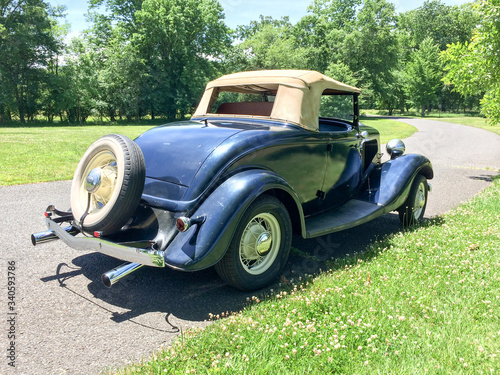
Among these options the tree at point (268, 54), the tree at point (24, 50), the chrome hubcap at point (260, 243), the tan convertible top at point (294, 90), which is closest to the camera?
the chrome hubcap at point (260, 243)

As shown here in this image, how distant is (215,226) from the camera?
2.95m

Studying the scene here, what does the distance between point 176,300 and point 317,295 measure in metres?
1.16

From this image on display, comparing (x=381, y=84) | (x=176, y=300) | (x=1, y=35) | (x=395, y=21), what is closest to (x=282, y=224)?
(x=176, y=300)

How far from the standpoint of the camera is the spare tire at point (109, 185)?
3.01 meters

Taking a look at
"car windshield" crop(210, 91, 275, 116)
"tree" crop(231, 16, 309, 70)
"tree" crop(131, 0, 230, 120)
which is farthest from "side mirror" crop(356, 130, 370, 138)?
"tree" crop(231, 16, 309, 70)

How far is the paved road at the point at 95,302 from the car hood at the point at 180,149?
97cm

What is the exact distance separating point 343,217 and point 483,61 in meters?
6.93

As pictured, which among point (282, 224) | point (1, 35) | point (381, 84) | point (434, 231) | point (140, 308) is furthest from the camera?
point (381, 84)

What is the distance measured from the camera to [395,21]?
4403cm

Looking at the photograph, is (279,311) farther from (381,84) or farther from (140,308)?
(381,84)

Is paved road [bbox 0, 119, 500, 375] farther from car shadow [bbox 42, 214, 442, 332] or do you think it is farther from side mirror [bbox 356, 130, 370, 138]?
side mirror [bbox 356, 130, 370, 138]

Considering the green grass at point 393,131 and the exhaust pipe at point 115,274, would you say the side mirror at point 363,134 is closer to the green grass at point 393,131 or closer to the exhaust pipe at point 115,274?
the exhaust pipe at point 115,274

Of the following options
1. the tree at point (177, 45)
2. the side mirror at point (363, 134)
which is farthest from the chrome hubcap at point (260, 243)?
the tree at point (177, 45)

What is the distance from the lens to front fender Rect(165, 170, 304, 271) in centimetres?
288
